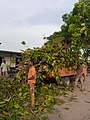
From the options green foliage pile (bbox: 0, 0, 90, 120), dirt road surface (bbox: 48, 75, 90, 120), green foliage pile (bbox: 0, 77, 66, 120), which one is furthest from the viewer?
dirt road surface (bbox: 48, 75, 90, 120)

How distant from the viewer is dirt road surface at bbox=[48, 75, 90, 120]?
8844mm

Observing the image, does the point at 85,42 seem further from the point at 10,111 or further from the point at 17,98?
the point at 10,111

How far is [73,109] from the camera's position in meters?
10.1

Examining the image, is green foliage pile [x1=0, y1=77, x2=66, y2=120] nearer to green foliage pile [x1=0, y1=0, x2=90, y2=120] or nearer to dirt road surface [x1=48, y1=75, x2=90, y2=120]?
green foliage pile [x1=0, y1=0, x2=90, y2=120]

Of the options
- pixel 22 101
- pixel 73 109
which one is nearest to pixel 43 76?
pixel 73 109

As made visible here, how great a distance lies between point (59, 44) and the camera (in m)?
13.1

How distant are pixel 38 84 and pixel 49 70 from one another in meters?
0.83

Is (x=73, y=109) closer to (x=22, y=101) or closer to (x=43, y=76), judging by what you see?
(x=22, y=101)

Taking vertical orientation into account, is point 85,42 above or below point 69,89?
above

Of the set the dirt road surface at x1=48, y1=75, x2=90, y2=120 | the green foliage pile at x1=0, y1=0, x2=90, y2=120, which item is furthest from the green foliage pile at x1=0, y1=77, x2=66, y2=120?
the dirt road surface at x1=48, y1=75, x2=90, y2=120

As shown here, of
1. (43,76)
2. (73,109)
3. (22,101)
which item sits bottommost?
(73,109)

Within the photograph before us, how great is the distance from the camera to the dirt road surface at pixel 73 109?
884cm

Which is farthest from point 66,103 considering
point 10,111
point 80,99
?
point 10,111

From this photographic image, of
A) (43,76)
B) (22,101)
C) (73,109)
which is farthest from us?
(43,76)
